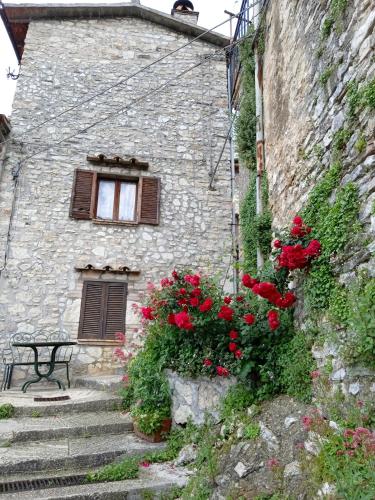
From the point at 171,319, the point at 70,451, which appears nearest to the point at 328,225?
the point at 171,319

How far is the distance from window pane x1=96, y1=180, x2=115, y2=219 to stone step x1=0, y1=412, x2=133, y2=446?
4.16m

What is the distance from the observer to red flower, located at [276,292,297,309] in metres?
3.35

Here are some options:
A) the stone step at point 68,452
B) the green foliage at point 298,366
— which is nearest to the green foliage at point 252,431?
the green foliage at point 298,366

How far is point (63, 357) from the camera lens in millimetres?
6695

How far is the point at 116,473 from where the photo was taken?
10.9ft

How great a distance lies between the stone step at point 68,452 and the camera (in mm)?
3416

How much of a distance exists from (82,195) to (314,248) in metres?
5.68

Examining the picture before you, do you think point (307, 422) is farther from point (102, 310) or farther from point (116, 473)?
point (102, 310)

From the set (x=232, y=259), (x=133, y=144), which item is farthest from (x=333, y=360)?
(x=133, y=144)

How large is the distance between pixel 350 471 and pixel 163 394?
252 cm

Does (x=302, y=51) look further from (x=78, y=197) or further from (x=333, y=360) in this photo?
(x=78, y=197)

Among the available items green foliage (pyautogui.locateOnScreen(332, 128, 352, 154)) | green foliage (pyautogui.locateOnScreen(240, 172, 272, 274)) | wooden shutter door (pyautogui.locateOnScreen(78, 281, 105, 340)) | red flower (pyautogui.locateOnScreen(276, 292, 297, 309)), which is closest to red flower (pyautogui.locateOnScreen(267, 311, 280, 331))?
red flower (pyautogui.locateOnScreen(276, 292, 297, 309))

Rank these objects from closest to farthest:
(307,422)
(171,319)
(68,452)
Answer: (307,422)
(68,452)
(171,319)

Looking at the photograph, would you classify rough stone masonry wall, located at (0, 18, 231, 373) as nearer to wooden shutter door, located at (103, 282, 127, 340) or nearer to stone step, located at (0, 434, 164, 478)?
wooden shutter door, located at (103, 282, 127, 340)
